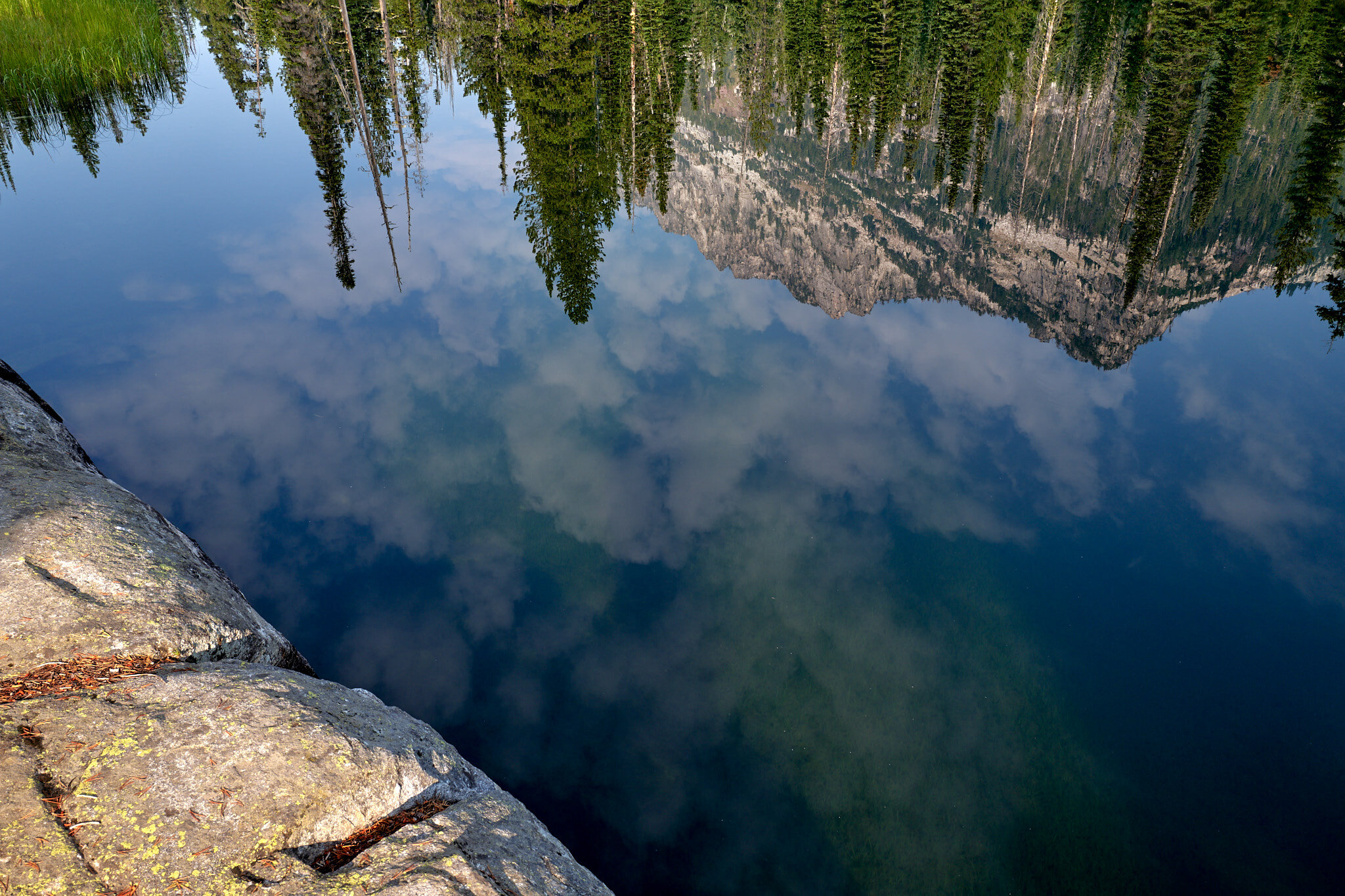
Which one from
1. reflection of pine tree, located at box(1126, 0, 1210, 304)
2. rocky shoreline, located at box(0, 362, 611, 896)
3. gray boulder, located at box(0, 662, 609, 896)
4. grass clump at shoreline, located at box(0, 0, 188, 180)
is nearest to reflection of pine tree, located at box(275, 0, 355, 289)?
grass clump at shoreline, located at box(0, 0, 188, 180)

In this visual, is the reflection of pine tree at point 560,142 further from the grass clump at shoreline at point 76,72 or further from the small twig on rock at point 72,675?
the small twig on rock at point 72,675

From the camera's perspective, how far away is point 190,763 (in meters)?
6.01

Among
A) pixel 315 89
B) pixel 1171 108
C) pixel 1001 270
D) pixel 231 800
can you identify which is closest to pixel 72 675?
pixel 231 800

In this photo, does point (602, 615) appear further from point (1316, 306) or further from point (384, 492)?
point (1316, 306)

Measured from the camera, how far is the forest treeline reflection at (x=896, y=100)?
44.4m

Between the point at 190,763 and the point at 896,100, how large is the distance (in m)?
88.7

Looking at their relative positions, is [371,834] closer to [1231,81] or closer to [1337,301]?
[1337,301]

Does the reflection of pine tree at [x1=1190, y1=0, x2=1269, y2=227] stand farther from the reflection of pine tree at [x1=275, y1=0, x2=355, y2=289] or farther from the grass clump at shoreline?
the grass clump at shoreline

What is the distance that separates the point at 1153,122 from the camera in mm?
57531

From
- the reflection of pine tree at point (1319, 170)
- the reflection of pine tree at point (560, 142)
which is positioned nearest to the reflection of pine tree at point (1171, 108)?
the reflection of pine tree at point (1319, 170)

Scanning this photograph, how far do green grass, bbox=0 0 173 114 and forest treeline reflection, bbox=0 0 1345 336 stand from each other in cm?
28

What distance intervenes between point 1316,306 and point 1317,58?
4689 cm

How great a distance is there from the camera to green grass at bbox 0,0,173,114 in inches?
1624

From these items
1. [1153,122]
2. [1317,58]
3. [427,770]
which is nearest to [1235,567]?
[427,770]
